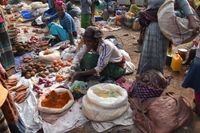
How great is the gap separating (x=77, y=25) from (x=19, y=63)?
1968mm

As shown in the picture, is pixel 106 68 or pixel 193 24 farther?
pixel 106 68

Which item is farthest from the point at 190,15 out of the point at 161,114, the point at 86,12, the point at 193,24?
the point at 86,12

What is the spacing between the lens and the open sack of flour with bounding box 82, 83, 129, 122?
293cm

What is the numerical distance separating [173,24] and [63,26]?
3110mm

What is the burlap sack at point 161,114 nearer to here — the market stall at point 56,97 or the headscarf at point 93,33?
the market stall at point 56,97

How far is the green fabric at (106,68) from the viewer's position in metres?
3.62

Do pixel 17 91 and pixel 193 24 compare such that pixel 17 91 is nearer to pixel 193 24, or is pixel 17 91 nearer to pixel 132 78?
pixel 132 78

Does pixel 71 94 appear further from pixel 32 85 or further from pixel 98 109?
pixel 32 85

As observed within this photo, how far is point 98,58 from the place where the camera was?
11.8ft

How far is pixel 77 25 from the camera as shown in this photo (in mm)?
6266

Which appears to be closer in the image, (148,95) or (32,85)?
(148,95)

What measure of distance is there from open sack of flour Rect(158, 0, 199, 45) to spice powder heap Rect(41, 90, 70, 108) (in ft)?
5.01

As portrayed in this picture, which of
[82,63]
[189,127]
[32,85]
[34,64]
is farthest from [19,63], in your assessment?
[189,127]

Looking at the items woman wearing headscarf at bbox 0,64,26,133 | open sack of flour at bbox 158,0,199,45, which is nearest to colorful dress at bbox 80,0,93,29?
open sack of flour at bbox 158,0,199,45
